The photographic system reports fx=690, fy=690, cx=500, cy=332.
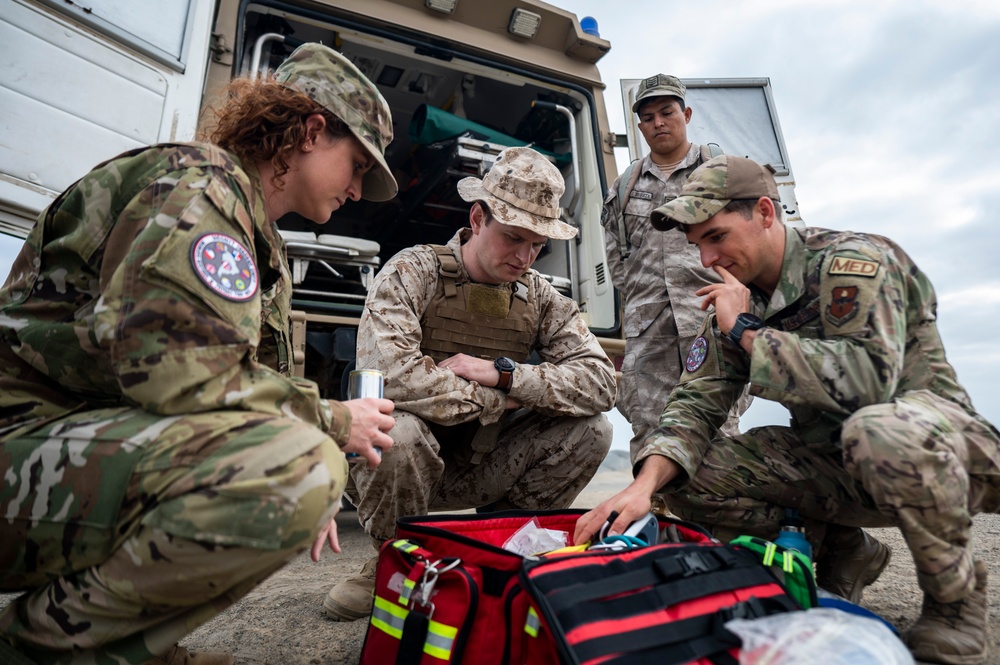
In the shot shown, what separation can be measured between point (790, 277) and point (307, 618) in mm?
1502

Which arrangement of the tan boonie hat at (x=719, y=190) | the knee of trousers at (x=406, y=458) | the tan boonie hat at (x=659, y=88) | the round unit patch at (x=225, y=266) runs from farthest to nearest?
1. the tan boonie hat at (x=659, y=88)
2. the knee of trousers at (x=406, y=458)
3. the tan boonie hat at (x=719, y=190)
4. the round unit patch at (x=225, y=266)

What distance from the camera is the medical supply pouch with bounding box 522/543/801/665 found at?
0.96 meters

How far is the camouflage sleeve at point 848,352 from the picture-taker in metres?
1.49

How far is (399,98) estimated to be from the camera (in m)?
4.08

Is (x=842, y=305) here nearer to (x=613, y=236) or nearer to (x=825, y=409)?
(x=825, y=409)

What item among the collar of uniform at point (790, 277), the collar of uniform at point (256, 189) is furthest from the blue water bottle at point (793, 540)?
the collar of uniform at point (256, 189)

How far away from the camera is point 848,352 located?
1.50 metres

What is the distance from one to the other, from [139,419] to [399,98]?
133 inches

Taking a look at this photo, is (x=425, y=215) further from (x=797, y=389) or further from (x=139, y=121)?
(x=797, y=389)

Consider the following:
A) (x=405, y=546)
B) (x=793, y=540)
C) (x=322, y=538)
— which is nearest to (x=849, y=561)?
(x=793, y=540)

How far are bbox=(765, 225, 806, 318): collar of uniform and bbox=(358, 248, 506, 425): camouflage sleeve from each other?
31.2 inches

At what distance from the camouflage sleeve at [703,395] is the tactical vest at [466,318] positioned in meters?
0.62

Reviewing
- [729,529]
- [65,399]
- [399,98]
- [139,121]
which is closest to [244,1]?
[139,121]

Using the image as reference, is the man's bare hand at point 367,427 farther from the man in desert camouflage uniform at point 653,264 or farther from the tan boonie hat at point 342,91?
the man in desert camouflage uniform at point 653,264
